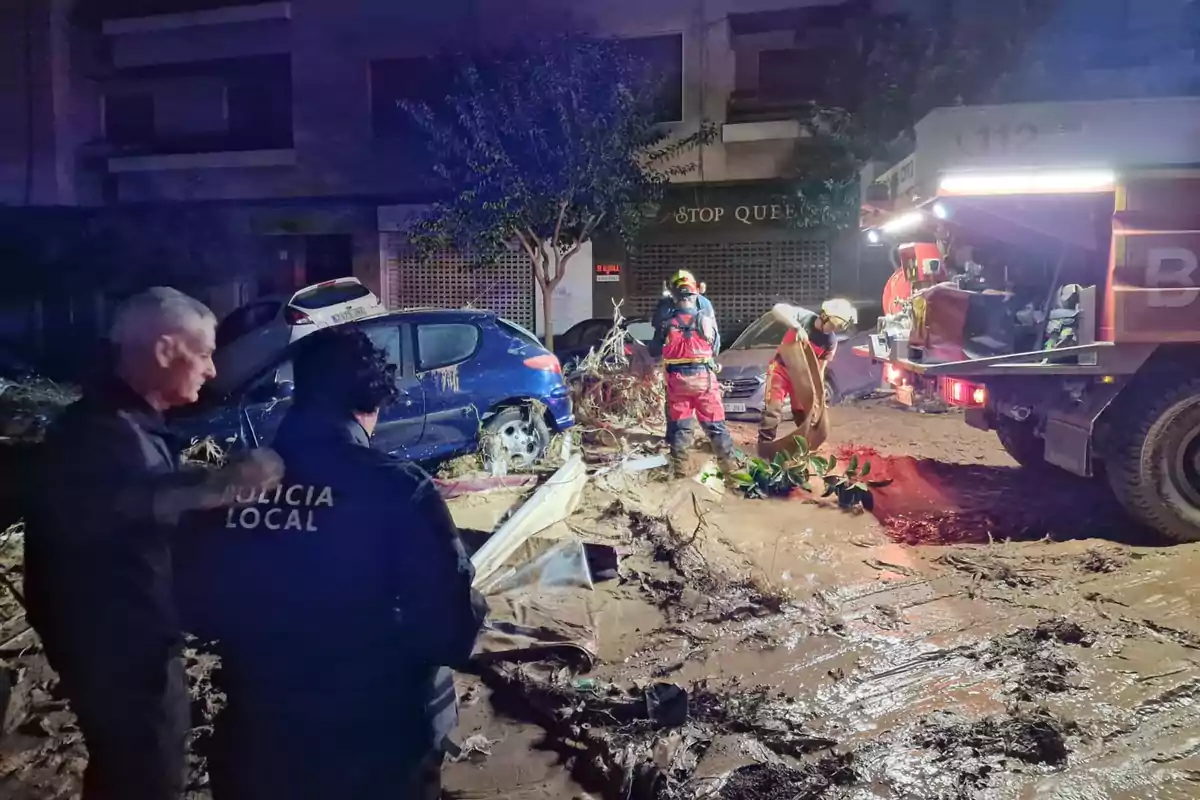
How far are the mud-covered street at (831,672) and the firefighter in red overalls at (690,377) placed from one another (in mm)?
1097

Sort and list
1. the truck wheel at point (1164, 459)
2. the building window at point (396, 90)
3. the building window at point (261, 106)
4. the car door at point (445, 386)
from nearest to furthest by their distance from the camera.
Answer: the truck wheel at point (1164, 459), the car door at point (445, 386), the building window at point (396, 90), the building window at point (261, 106)

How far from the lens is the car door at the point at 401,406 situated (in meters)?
6.96

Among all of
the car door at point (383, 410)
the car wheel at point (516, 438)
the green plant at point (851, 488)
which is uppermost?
the car door at point (383, 410)

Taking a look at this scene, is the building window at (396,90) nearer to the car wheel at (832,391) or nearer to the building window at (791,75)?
the building window at (791,75)

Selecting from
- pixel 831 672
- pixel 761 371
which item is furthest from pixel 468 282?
pixel 831 672

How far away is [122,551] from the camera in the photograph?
79.5 inches

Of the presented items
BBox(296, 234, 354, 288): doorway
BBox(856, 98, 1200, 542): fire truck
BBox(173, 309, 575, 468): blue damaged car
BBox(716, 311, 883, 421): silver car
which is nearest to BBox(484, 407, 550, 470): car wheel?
BBox(173, 309, 575, 468): blue damaged car

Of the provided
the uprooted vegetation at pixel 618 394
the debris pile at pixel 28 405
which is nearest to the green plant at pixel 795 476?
the uprooted vegetation at pixel 618 394

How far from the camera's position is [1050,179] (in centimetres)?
553

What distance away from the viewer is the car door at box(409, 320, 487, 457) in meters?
7.21

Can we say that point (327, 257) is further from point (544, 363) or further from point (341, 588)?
point (341, 588)

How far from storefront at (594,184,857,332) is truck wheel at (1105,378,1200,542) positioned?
10587 mm

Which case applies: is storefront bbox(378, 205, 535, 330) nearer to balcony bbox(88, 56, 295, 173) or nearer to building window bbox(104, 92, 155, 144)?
balcony bbox(88, 56, 295, 173)

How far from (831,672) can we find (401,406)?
4285mm
